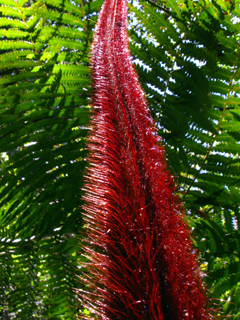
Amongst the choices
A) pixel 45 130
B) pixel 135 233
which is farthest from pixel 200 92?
pixel 135 233

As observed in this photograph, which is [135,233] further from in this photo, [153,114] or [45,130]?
[45,130]

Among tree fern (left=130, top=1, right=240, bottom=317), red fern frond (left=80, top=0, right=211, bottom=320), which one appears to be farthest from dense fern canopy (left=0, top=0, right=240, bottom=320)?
red fern frond (left=80, top=0, right=211, bottom=320)

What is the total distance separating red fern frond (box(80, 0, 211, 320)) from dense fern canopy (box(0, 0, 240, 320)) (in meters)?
0.87

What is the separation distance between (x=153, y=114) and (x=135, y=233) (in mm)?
1268

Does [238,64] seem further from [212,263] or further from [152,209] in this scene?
[152,209]

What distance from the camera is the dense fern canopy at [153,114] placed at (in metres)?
1.64

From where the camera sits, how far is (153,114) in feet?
5.76

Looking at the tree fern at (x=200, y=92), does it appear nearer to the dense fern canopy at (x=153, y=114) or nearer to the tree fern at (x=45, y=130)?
the dense fern canopy at (x=153, y=114)

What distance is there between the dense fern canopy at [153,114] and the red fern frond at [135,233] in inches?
34.4

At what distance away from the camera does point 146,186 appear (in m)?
0.68

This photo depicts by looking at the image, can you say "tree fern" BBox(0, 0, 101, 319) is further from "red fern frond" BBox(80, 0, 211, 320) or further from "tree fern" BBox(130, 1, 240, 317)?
"red fern frond" BBox(80, 0, 211, 320)

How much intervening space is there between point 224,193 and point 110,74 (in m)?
1.09

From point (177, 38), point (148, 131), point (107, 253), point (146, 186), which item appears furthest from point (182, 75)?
point (107, 253)

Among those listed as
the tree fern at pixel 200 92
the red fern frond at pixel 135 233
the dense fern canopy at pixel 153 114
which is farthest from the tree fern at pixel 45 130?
the red fern frond at pixel 135 233
